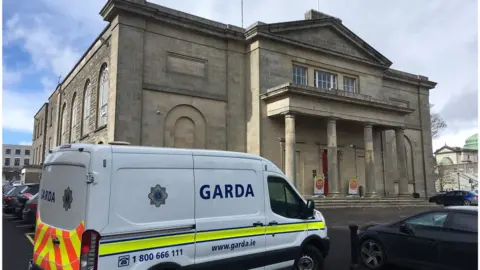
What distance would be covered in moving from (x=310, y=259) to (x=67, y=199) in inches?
171

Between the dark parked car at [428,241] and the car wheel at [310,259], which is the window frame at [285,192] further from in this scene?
the dark parked car at [428,241]

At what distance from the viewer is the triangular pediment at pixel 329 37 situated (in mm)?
28422

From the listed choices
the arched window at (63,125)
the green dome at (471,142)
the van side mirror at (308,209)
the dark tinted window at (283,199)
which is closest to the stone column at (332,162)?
the van side mirror at (308,209)

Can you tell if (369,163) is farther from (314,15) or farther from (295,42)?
(314,15)

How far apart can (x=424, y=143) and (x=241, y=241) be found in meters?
36.0

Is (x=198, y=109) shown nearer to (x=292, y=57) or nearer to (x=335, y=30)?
(x=292, y=57)

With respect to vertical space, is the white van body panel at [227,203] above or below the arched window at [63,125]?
below

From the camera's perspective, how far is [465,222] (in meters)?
7.34

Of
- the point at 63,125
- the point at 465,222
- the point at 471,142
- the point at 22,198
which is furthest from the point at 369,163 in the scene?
the point at 471,142

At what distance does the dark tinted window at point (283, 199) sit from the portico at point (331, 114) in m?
17.9

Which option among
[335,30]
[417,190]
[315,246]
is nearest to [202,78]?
[335,30]

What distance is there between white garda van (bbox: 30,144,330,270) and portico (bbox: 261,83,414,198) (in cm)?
1828

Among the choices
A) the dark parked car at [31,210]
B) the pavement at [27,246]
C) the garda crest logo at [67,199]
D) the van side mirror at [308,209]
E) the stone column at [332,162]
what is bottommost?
the pavement at [27,246]

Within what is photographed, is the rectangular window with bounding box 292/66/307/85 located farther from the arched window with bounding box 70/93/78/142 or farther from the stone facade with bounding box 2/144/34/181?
the stone facade with bounding box 2/144/34/181
